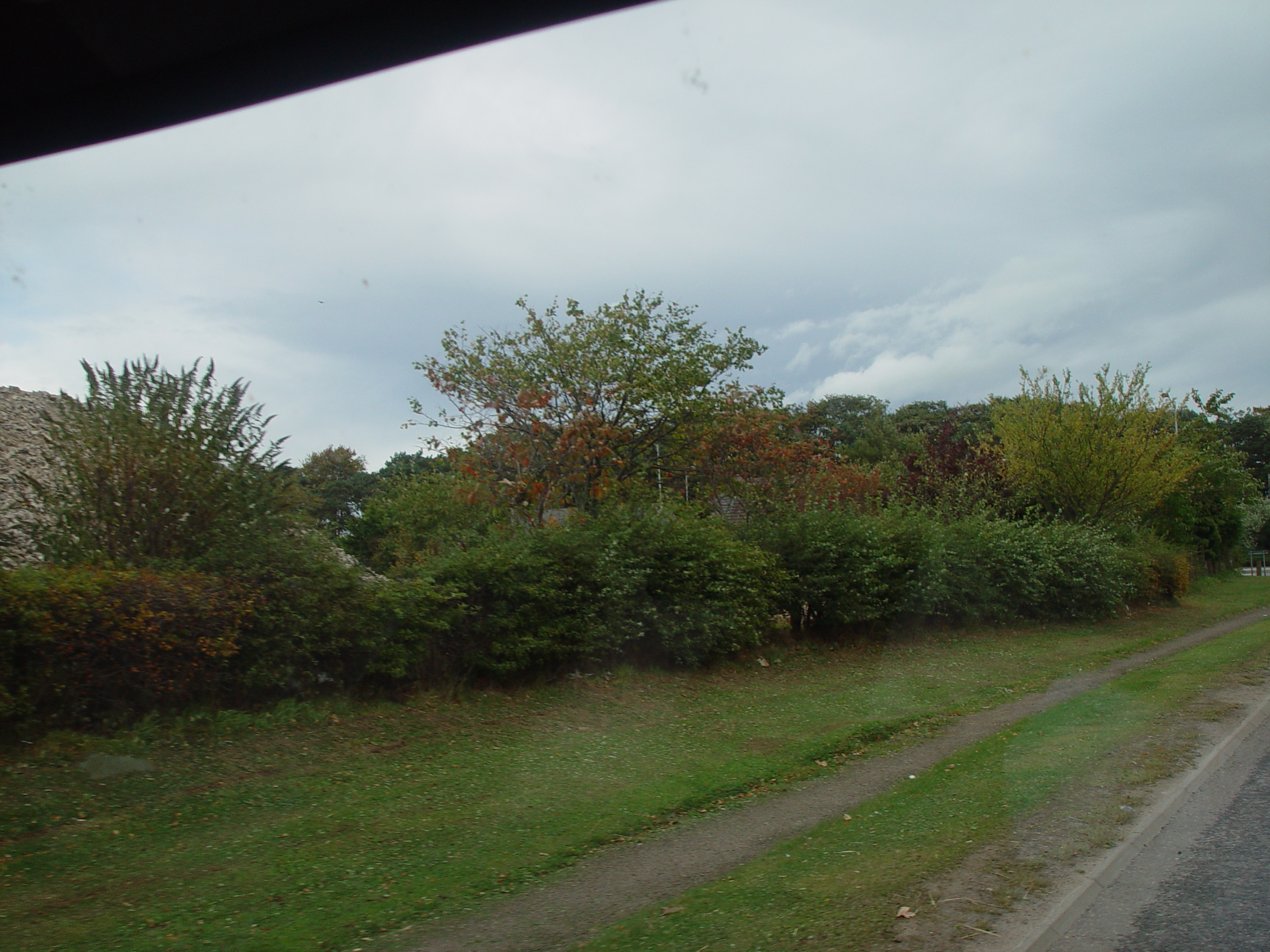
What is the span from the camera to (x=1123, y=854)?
5828 millimetres

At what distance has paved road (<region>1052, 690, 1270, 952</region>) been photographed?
4590 mm

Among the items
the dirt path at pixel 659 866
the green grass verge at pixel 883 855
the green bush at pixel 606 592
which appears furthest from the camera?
the green bush at pixel 606 592

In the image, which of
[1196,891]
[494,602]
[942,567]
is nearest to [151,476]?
[494,602]

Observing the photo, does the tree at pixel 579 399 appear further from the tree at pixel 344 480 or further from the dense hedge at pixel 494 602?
the tree at pixel 344 480

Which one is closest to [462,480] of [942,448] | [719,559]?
[719,559]

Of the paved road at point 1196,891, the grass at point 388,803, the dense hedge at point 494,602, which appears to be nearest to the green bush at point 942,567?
the dense hedge at point 494,602

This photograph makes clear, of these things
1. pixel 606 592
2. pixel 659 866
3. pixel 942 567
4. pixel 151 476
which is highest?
pixel 151 476

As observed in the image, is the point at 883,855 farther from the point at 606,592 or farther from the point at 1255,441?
the point at 1255,441

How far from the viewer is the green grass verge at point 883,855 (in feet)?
15.5

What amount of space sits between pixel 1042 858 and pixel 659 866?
2.51m

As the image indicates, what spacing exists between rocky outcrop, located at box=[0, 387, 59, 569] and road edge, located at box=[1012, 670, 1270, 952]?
9.52 metres

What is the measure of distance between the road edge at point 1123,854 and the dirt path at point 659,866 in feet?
6.59

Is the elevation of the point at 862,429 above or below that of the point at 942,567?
above

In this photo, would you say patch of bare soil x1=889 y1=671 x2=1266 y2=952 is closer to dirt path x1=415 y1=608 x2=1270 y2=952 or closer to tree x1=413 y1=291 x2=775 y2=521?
dirt path x1=415 y1=608 x2=1270 y2=952
